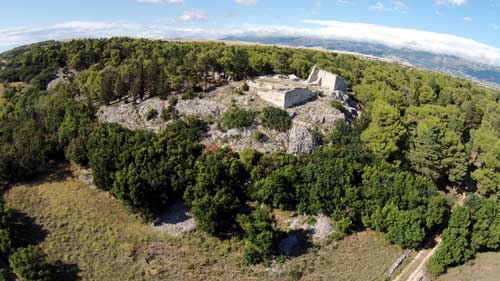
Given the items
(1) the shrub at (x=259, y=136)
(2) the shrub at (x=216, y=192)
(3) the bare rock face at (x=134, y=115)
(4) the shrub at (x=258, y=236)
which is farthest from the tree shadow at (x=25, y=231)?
(1) the shrub at (x=259, y=136)

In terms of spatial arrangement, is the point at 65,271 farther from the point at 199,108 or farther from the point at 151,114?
the point at 199,108

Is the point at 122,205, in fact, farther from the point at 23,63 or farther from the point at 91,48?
the point at 23,63

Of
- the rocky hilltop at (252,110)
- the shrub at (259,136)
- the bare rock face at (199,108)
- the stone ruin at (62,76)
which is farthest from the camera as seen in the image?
the stone ruin at (62,76)

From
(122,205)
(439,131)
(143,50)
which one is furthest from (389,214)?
(143,50)

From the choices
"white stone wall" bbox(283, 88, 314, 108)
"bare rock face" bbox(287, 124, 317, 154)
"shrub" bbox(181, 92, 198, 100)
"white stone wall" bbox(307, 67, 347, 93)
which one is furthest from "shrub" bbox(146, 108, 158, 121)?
"white stone wall" bbox(307, 67, 347, 93)

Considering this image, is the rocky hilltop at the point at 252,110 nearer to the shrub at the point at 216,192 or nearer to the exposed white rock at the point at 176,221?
the shrub at the point at 216,192

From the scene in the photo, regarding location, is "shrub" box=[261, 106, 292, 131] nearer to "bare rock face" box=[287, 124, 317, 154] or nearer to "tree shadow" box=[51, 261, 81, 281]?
"bare rock face" box=[287, 124, 317, 154]
